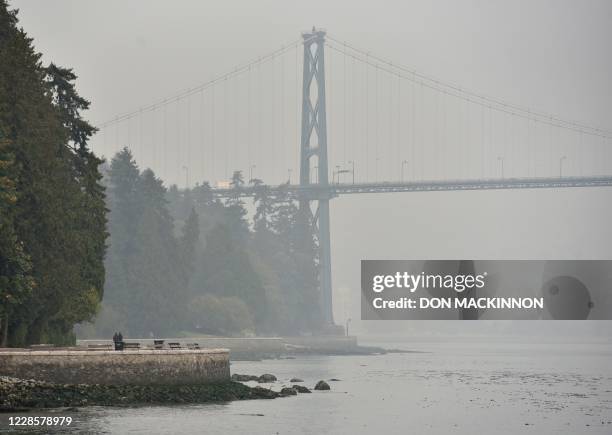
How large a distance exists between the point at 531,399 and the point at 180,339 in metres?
52.3

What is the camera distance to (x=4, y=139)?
202 feet

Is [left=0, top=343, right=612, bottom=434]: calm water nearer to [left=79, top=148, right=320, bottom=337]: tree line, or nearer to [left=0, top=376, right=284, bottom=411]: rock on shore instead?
[left=0, top=376, right=284, bottom=411]: rock on shore

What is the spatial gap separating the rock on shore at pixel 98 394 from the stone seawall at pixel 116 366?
0.39 metres

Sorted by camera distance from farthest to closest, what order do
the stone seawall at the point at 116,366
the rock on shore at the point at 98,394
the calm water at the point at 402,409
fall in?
1. the stone seawall at the point at 116,366
2. the rock on shore at the point at 98,394
3. the calm water at the point at 402,409

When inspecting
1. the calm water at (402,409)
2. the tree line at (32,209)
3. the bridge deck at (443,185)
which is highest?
the bridge deck at (443,185)

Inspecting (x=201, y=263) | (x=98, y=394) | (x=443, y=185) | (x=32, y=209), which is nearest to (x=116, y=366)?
(x=98, y=394)

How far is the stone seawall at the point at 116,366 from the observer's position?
58.2 m

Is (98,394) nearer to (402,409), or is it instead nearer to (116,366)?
(116,366)

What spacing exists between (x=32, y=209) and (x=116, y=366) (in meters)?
9.10

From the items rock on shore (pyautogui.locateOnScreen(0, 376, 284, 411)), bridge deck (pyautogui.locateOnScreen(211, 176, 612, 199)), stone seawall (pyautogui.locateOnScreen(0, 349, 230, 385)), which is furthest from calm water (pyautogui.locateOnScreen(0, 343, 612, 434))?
bridge deck (pyautogui.locateOnScreen(211, 176, 612, 199))

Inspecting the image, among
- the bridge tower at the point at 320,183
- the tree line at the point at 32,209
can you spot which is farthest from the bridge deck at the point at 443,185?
the tree line at the point at 32,209

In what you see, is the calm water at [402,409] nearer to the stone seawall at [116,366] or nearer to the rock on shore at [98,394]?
the rock on shore at [98,394]

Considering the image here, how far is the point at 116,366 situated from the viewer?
61.1m

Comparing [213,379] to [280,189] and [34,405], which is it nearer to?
[34,405]
